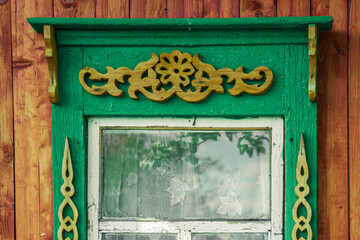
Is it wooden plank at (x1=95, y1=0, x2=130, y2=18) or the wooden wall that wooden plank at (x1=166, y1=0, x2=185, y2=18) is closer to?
the wooden wall

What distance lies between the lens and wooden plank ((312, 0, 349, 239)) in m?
1.96

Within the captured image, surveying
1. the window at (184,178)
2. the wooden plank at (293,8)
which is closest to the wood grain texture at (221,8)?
the wooden plank at (293,8)

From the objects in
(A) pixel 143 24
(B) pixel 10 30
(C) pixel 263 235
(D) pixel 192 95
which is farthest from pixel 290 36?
(B) pixel 10 30

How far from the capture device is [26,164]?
2.01 metres

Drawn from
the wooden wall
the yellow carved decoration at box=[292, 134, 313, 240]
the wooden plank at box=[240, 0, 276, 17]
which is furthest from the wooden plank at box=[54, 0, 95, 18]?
the yellow carved decoration at box=[292, 134, 313, 240]

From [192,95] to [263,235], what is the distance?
777 mm

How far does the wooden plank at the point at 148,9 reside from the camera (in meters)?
2.01

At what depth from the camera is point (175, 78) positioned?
76.6 inches

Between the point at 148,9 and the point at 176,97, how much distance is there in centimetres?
47

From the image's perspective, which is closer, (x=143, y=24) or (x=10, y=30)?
(x=143, y=24)

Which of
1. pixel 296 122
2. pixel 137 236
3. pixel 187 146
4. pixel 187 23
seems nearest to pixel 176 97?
pixel 187 146

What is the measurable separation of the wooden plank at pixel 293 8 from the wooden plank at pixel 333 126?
0.04 meters

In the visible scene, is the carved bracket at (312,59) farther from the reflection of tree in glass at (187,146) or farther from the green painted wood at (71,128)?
the green painted wood at (71,128)

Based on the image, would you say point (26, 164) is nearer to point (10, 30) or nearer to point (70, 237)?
point (70, 237)
